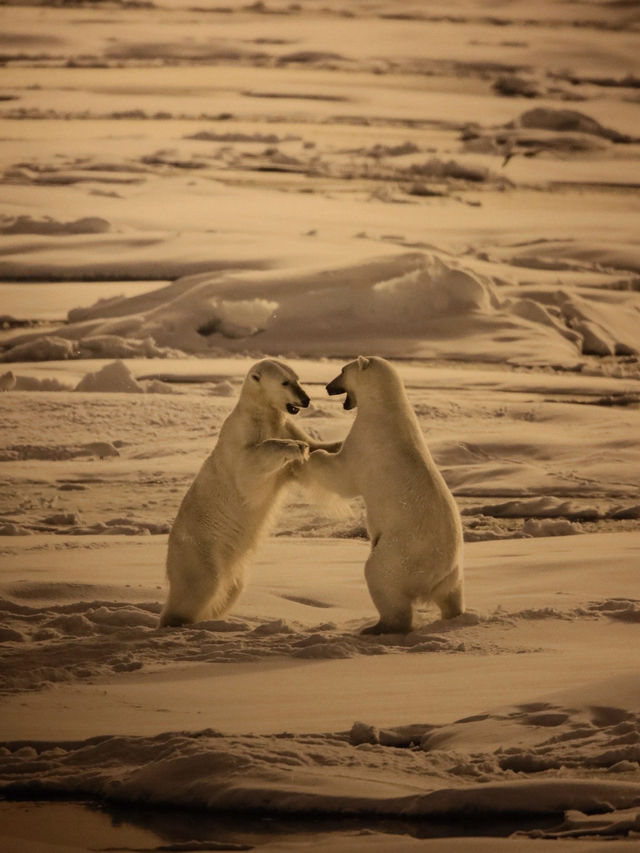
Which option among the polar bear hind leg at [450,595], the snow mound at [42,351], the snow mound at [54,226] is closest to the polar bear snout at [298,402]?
the polar bear hind leg at [450,595]

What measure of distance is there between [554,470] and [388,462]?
11.1 feet

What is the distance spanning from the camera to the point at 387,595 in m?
5.82

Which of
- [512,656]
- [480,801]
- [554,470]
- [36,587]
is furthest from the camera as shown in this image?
[554,470]

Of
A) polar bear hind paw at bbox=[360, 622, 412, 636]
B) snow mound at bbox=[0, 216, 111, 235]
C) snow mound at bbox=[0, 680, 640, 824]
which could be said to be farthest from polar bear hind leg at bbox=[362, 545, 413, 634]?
snow mound at bbox=[0, 216, 111, 235]

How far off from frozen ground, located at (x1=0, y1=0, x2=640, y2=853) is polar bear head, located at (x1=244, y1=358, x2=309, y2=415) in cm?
53

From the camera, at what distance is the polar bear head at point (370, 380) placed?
19.6ft

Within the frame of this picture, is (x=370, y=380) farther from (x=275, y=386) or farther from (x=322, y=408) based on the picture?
(x=322, y=408)

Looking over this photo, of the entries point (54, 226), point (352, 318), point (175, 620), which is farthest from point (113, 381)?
point (54, 226)

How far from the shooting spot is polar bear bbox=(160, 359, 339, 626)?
5965 millimetres

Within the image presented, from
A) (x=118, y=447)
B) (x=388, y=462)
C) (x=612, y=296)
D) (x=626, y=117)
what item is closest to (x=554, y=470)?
(x=118, y=447)

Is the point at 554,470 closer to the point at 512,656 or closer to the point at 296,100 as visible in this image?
the point at 512,656

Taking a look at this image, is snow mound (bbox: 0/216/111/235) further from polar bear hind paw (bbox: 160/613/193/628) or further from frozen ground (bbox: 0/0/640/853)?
polar bear hind paw (bbox: 160/613/193/628)

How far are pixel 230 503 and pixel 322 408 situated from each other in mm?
4252

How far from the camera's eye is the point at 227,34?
2739 centimetres
